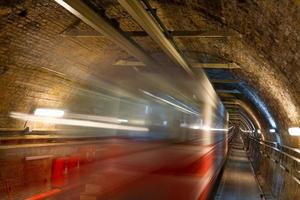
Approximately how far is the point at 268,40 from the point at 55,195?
4.37 m

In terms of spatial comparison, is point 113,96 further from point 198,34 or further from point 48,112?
point 198,34

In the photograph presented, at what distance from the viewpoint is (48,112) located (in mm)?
2160

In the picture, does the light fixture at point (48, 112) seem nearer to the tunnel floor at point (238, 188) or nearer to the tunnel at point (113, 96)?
the tunnel at point (113, 96)

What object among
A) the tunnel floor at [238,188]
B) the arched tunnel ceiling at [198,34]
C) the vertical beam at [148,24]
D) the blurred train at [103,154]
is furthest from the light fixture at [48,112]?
the tunnel floor at [238,188]

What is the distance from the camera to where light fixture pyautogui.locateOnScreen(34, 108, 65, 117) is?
2113 millimetres

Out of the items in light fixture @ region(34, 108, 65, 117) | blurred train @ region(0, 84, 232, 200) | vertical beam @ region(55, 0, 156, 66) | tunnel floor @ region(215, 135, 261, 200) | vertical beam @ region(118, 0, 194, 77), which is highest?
vertical beam @ region(118, 0, 194, 77)

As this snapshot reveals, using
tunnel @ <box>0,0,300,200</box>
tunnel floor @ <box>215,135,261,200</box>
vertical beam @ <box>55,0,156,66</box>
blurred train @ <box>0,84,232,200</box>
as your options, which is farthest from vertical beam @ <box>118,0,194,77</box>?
tunnel floor @ <box>215,135,261,200</box>

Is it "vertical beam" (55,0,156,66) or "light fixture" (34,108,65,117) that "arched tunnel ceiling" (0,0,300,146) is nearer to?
"vertical beam" (55,0,156,66)

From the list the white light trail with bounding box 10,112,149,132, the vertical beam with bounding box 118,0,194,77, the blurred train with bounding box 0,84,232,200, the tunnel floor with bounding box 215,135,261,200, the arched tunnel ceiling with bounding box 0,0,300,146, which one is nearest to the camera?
the white light trail with bounding box 10,112,149,132

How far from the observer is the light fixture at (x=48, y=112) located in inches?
83.2

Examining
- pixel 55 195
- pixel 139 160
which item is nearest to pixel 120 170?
pixel 139 160

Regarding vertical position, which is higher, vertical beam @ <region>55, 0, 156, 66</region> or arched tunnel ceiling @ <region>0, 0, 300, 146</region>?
arched tunnel ceiling @ <region>0, 0, 300, 146</region>

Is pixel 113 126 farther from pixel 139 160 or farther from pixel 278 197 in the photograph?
pixel 278 197

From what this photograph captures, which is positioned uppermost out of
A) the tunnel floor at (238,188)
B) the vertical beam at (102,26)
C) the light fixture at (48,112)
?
the vertical beam at (102,26)
